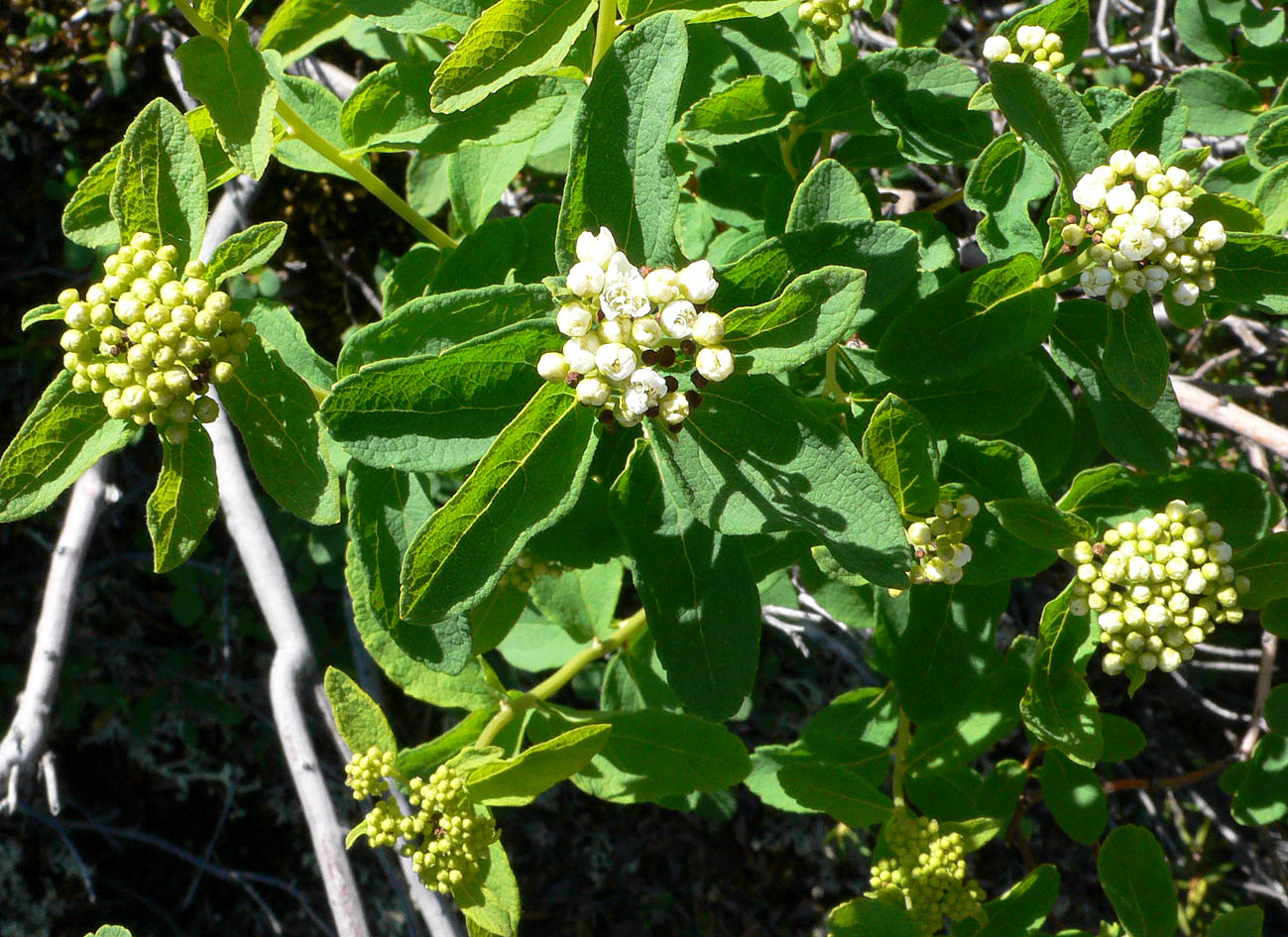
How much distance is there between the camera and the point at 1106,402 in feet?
7.91

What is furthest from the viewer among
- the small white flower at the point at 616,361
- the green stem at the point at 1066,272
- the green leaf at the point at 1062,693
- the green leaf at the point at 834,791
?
the green leaf at the point at 834,791

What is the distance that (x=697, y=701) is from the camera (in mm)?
2186

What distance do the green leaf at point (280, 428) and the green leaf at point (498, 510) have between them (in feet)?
1.30

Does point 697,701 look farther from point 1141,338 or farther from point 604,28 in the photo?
point 604,28

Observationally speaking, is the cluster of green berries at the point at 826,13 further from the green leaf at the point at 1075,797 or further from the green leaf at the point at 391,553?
the green leaf at the point at 1075,797

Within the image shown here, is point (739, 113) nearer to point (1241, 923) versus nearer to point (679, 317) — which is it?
point (679, 317)

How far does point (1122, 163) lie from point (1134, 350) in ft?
1.32

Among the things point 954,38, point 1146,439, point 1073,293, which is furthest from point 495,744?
point 954,38

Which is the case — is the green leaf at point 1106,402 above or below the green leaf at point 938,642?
above

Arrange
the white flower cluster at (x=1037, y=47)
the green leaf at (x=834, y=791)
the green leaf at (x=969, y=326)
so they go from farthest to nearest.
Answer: the green leaf at (x=834, y=791), the white flower cluster at (x=1037, y=47), the green leaf at (x=969, y=326)

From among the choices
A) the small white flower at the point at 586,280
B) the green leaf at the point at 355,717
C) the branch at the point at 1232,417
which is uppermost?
the small white flower at the point at 586,280

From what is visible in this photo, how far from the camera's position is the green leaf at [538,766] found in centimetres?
222

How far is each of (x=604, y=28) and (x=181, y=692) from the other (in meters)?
3.53

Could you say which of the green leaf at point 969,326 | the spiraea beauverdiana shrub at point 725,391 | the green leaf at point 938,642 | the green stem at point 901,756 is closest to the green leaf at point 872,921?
the spiraea beauverdiana shrub at point 725,391
